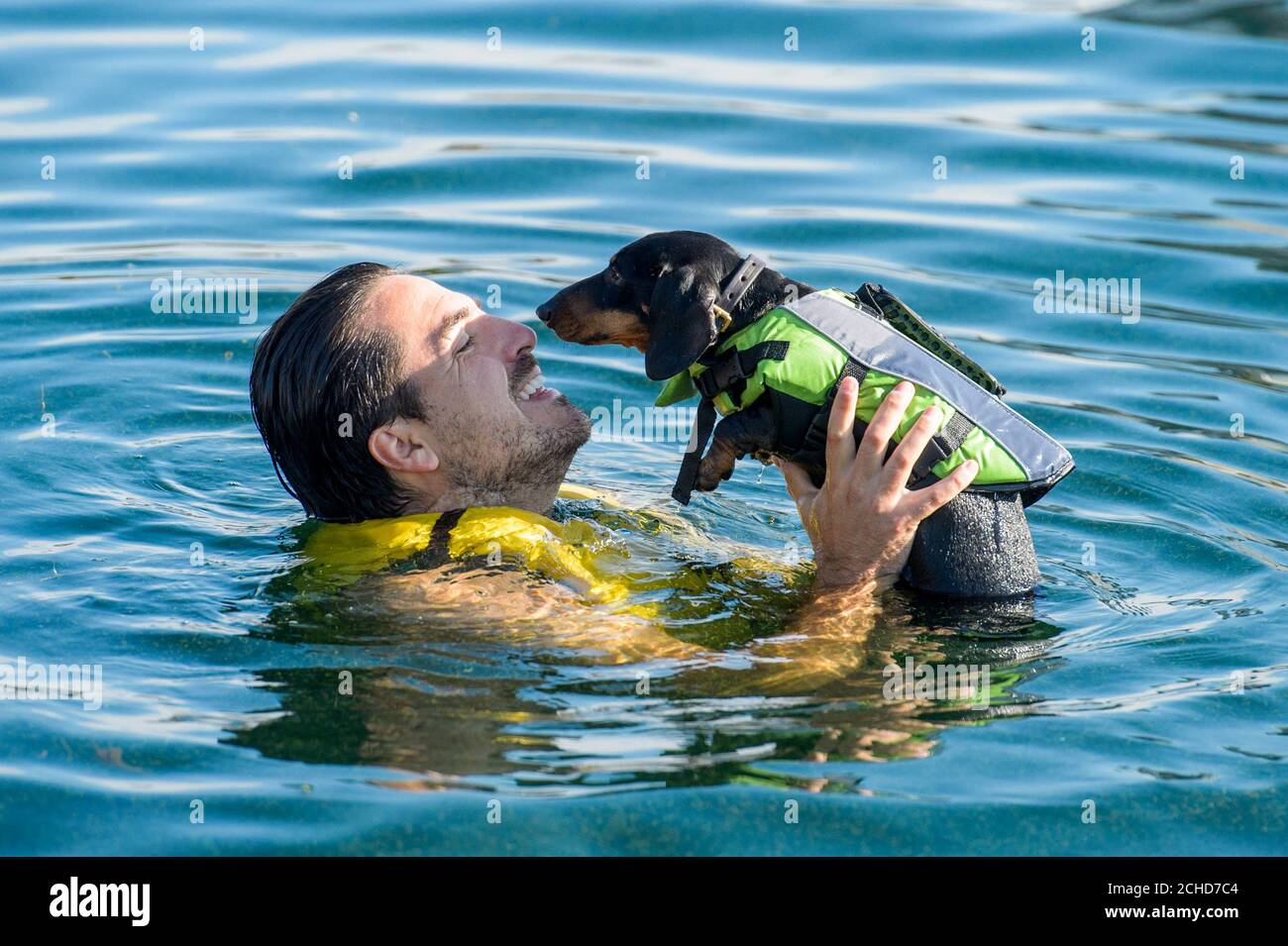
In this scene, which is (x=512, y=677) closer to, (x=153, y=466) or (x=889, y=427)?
(x=889, y=427)

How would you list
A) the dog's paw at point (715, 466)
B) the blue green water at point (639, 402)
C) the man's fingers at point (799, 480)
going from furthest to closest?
1. the man's fingers at point (799, 480)
2. the dog's paw at point (715, 466)
3. the blue green water at point (639, 402)

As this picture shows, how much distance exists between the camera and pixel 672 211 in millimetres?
9055

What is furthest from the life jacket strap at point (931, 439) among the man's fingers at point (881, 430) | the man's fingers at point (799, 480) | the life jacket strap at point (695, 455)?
the life jacket strap at point (695, 455)

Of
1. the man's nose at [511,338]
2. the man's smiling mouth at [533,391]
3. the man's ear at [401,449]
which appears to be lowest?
the man's ear at [401,449]

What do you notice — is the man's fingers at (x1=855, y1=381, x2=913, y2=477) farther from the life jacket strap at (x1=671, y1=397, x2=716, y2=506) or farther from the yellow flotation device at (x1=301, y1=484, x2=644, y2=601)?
the yellow flotation device at (x1=301, y1=484, x2=644, y2=601)

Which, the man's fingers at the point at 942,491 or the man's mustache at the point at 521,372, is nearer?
the man's fingers at the point at 942,491

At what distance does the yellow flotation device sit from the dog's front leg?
43 centimetres

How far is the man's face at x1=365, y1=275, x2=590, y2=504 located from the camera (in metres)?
4.98

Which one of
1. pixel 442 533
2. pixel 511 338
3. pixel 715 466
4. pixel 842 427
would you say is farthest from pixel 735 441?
pixel 442 533

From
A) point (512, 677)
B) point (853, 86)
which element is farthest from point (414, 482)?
point (853, 86)

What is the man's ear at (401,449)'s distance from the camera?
Result: 4977 millimetres

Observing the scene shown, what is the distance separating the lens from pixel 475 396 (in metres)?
4.99

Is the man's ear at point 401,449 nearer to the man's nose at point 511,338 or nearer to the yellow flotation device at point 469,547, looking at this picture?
the yellow flotation device at point 469,547
